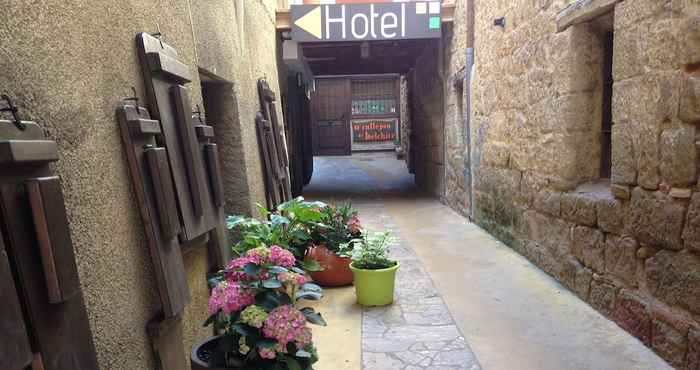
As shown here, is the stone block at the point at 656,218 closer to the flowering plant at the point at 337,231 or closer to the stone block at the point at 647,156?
the stone block at the point at 647,156

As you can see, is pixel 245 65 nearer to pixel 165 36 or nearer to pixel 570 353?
pixel 165 36

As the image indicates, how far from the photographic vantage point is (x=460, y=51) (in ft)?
18.7

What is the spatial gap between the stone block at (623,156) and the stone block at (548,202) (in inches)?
26.8

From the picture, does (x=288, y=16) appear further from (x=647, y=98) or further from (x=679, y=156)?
(x=679, y=156)

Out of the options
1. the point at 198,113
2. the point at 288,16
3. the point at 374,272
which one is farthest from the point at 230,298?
the point at 288,16

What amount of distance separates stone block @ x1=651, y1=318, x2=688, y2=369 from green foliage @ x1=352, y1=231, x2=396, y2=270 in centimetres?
143

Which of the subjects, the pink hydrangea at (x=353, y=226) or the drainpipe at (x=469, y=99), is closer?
the pink hydrangea at (x=353, y=226)

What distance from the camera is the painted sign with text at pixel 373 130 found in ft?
60.2

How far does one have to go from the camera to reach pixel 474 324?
2.62m

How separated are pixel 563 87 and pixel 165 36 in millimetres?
2415

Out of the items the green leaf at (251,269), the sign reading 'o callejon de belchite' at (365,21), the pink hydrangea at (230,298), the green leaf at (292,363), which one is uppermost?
the sign reading 'o callejon de belchite' at (365,21)

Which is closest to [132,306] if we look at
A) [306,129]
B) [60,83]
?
[60,83]

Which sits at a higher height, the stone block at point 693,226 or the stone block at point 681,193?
the stone block at point 681,193

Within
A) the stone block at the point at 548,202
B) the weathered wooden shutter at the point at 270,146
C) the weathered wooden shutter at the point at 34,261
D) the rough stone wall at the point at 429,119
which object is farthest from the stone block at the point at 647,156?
the rough stone wall at the point at 429,119
